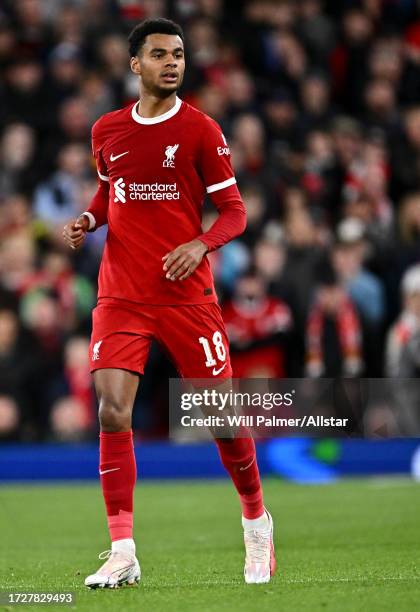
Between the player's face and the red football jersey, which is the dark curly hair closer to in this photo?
the player's face

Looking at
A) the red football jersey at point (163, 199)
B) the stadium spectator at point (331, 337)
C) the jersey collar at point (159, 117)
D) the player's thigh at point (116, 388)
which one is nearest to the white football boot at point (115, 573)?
the player's thigh at point (116, 388)

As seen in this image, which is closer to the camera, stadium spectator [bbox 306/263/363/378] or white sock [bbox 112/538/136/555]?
white sock [bbox 112/538/136/555]

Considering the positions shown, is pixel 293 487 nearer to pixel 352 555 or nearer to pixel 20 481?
pixel 20 481

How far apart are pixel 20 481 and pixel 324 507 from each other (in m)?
3.84

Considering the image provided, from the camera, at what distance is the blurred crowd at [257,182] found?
1362 centimetres

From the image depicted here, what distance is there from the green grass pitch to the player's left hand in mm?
1449

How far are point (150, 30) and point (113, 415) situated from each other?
1.86m

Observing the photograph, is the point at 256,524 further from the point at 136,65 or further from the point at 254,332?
the point at 254,332

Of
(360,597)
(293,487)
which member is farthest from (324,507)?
(360,597)

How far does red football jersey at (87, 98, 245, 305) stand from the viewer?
6891 mm

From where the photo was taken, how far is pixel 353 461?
14109 mm

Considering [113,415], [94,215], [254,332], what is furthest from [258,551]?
[254,332]

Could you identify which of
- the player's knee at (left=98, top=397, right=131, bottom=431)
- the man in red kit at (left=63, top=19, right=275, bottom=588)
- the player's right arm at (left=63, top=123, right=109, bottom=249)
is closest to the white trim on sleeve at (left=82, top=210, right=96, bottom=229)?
the player's right arm at (left=63, top=123, right=109, bottom=249)

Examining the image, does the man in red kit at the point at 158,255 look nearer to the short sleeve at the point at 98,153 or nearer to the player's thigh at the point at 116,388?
the player's thigh at the point at 116,388
